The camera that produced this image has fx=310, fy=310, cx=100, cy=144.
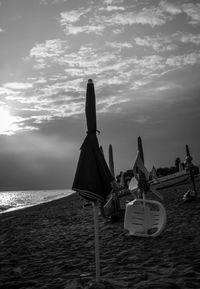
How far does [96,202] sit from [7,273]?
3.15 meters

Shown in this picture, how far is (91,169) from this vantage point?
5.35 metres

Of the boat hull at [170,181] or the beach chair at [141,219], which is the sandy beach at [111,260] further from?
the boat hull at [170,181]

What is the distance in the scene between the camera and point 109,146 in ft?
56.1

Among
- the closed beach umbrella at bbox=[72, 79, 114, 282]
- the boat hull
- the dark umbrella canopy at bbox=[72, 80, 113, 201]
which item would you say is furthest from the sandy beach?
the boat hull

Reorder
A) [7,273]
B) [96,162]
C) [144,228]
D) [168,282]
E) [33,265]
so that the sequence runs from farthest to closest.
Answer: [144,228]
[33,265]
[7,273]
[96,162]
[168,282]

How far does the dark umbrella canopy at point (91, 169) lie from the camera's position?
17.3 ft

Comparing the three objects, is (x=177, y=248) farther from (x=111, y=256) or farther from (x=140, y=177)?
(x=140, y=177)

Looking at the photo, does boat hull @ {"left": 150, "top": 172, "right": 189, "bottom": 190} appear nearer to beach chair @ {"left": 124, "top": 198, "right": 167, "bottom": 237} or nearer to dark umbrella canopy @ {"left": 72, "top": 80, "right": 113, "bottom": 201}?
beach chair @ {"left": 124, "top": 198, "right": 167, "bottom": 237}

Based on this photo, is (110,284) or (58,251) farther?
(58,251)

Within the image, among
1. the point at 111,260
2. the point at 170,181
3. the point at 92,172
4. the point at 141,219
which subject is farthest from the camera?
the point at 170,181

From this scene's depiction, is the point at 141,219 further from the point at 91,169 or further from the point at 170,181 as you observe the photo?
the point at 170,181

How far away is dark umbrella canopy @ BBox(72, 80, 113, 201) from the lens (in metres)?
5.26

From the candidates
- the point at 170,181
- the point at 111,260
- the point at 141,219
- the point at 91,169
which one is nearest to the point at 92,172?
the point at 91,169

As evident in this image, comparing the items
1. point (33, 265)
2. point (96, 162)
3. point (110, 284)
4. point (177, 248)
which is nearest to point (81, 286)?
point (110, 284)
